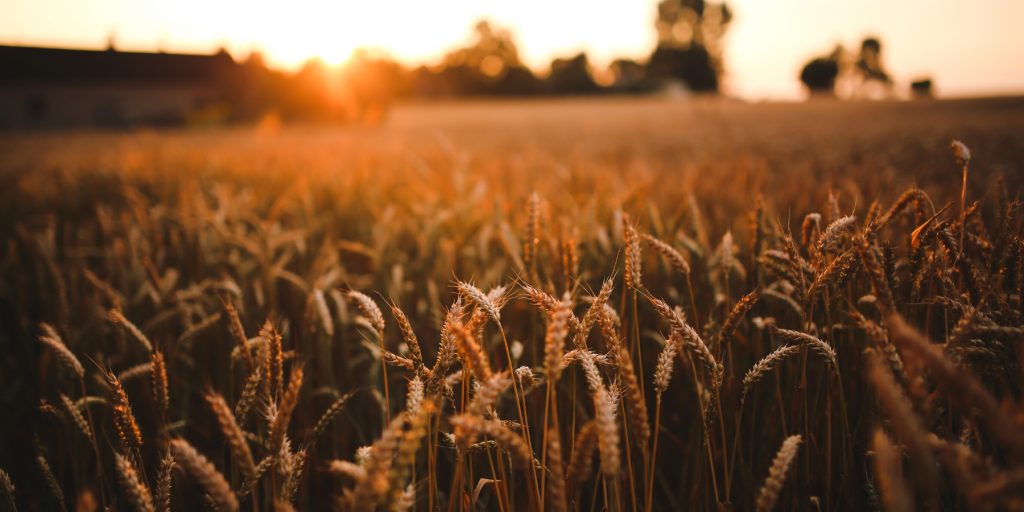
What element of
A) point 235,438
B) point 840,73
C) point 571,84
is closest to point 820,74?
point 840,73

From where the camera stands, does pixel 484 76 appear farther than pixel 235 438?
Yes

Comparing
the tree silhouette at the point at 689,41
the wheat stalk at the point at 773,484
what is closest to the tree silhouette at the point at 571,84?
the tree silhouette at the point at 689,41

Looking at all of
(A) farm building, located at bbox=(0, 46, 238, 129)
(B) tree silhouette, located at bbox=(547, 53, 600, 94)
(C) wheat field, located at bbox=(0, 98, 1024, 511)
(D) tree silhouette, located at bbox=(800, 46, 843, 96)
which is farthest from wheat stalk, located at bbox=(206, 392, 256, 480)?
(B) tree silhouette, located at bbox=(547, 53, 600, 94)

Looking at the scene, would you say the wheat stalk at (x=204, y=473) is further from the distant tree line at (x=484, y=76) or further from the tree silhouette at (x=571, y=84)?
the tree silhouette at (x=571, y=84)

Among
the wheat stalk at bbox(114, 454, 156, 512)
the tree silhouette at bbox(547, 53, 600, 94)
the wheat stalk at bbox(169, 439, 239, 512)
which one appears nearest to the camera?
the wheat stalk at bbox(169, 439, 239, 512)

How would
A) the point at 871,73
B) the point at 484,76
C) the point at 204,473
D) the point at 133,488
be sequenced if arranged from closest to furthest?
the point at 204,473 < the point at 133,488 < the point at 871,73 < the point at 484,76

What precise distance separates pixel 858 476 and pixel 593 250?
1024 millimetres

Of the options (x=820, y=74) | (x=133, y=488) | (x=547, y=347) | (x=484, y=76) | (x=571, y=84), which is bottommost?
(x=133, y=488)

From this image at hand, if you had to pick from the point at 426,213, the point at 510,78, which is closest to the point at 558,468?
the point at 426,213

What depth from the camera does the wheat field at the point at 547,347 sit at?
2.44ft

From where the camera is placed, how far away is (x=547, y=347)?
2.28ft

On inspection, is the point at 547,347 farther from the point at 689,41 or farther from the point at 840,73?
the point at 689,41

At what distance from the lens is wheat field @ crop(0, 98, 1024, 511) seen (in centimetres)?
74

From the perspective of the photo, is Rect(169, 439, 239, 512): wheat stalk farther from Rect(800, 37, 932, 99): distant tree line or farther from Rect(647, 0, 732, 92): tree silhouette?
Rect(647, 0, 732, 92): tree silhouette
